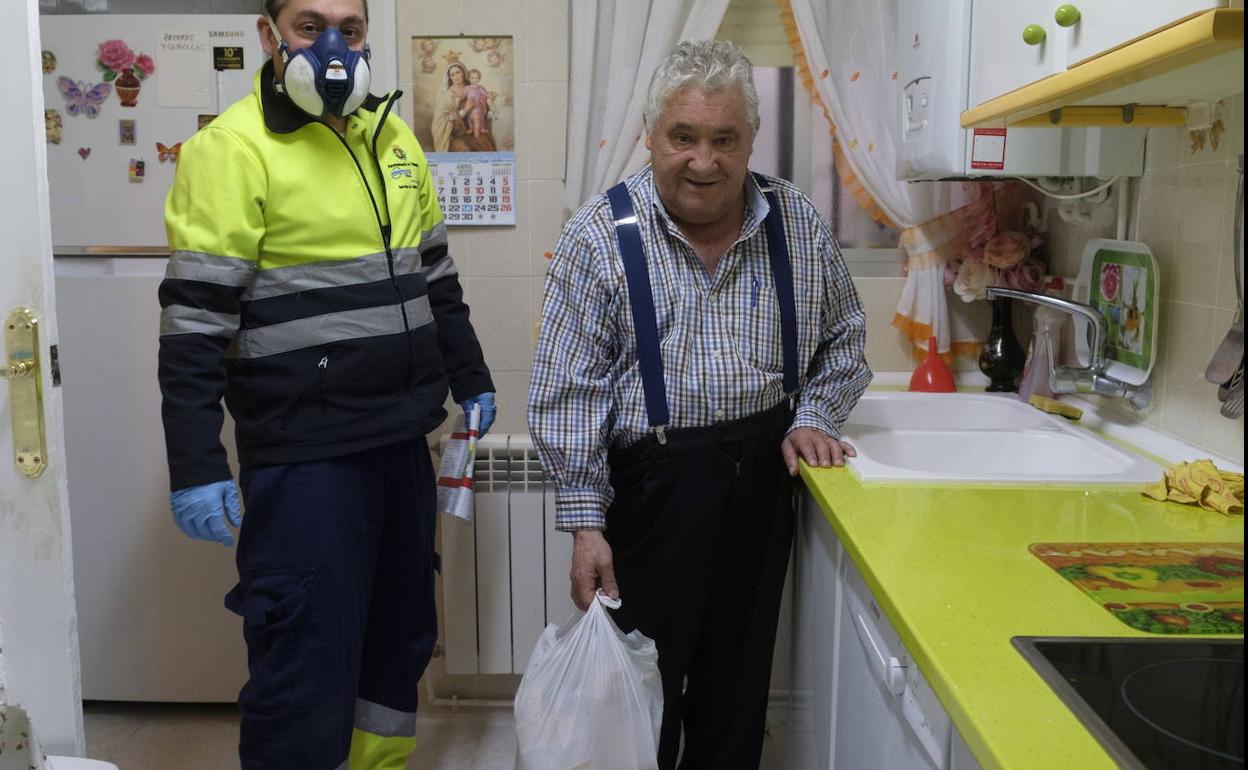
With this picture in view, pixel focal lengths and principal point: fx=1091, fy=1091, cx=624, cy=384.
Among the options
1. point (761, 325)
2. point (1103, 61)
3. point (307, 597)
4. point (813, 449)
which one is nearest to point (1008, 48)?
point (1103, 61)

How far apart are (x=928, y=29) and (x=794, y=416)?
0.77 metres

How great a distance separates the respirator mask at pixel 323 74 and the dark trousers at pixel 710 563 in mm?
746

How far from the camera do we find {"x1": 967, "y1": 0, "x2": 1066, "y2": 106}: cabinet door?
54.5 inches

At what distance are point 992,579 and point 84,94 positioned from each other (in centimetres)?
Result: 227

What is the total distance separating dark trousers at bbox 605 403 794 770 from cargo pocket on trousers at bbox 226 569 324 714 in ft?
1.69

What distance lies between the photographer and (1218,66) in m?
1.31

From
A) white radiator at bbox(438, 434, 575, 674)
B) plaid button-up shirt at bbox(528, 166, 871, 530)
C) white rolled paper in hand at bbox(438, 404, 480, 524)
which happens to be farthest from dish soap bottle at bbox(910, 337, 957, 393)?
white rolled paper in hand at bbox(438, 404, 480, 524)

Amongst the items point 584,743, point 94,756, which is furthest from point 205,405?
point 94,756

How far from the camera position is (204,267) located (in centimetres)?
170

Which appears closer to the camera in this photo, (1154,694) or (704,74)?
(1154,694)

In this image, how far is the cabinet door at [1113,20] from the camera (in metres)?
1.05

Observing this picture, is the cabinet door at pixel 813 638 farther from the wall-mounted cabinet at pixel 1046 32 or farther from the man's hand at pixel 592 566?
the wall-mounted cabinet at pixel 1046 32

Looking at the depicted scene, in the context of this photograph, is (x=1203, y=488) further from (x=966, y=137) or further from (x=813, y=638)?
(x=966, y=137)

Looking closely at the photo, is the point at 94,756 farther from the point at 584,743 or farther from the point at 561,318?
the point at 561,318
